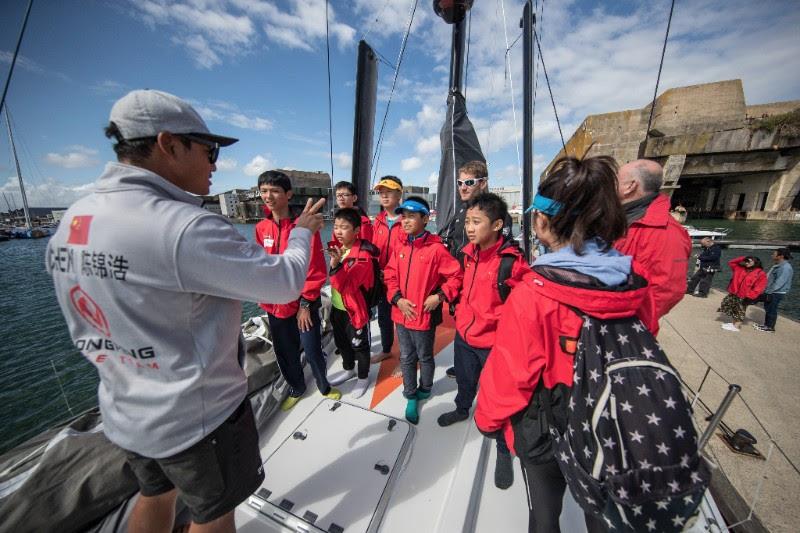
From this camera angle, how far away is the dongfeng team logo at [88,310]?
2.70 ft

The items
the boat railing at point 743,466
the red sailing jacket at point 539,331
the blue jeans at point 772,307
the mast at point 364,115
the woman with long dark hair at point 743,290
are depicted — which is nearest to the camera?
the red sailing jacket at point 539,331

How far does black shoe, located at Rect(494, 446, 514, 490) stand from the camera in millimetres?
1705

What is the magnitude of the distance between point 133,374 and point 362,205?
3.67 m

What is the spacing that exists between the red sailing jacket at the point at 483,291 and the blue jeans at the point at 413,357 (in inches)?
A: 14.8

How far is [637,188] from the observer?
1862mm

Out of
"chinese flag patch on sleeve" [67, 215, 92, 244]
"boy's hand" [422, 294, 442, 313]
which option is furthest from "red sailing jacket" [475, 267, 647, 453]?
"chinese flag patch on sleeve" [67, 215, 92, 244]

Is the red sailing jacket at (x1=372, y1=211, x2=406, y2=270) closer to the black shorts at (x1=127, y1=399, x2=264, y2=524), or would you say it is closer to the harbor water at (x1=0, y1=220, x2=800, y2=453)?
the black shorts at (x1=127, y1=399, x2=264, y2=524)

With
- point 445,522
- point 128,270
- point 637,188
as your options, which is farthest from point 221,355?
point 637,188

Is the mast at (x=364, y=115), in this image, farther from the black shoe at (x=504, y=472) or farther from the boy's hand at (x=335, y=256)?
the black shoe at (x=504, y=472)

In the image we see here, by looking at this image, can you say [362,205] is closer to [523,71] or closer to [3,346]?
[523,71]

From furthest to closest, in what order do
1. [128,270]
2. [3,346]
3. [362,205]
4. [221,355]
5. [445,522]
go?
1. [3,346]
2. [362,205]
3. [445,522]
4. [221,355]
5. [128,270]

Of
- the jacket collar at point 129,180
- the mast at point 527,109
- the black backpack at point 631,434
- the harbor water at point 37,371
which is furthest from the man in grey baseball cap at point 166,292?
the mast at point 527,109

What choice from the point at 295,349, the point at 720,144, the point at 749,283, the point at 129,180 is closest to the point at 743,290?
the point at 749,283

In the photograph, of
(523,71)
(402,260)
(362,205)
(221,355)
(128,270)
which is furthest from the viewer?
(362,205)
